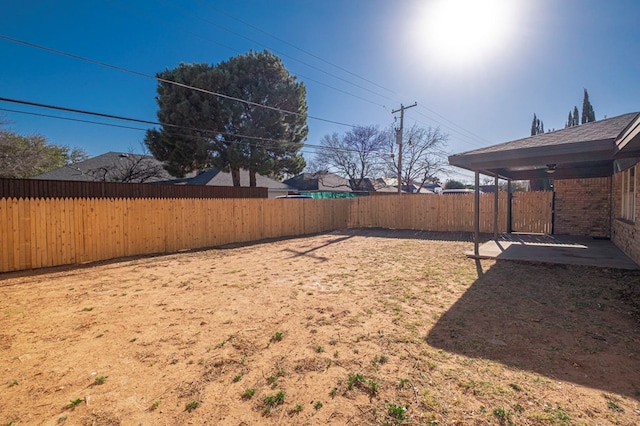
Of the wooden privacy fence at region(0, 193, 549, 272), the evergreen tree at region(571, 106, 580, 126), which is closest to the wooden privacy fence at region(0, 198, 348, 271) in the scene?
the wooden privacy fence at region(0, 193, 549, 272)

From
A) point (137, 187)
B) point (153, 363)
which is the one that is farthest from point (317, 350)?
point (137, 187)

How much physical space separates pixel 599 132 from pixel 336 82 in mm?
11468

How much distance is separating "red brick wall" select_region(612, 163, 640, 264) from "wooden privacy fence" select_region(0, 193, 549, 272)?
2630mm

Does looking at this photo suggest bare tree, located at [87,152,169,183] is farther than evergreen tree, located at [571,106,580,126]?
No

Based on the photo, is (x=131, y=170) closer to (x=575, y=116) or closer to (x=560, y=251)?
(x=560, y=251)

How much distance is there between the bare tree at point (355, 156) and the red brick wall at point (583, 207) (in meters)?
16.5

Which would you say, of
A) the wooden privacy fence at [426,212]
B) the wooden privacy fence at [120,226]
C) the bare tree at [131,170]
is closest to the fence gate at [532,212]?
the wooden privacy fence at [426,212]

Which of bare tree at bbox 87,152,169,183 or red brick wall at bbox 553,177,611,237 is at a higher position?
bare tree at bbox 87,152,169,183

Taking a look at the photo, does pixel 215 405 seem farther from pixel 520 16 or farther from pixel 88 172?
pixel 88 172

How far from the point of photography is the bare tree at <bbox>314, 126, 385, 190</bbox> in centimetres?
2664

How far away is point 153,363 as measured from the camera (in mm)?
2658

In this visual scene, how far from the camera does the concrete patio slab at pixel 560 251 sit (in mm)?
6121

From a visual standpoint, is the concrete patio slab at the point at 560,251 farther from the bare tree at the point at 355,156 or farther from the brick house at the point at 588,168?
the bare tree at the point at 355,156

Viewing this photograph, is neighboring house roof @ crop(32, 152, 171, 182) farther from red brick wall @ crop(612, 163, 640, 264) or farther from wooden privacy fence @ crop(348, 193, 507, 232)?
red brick wall @ crop(612, 163, 640, 264)
